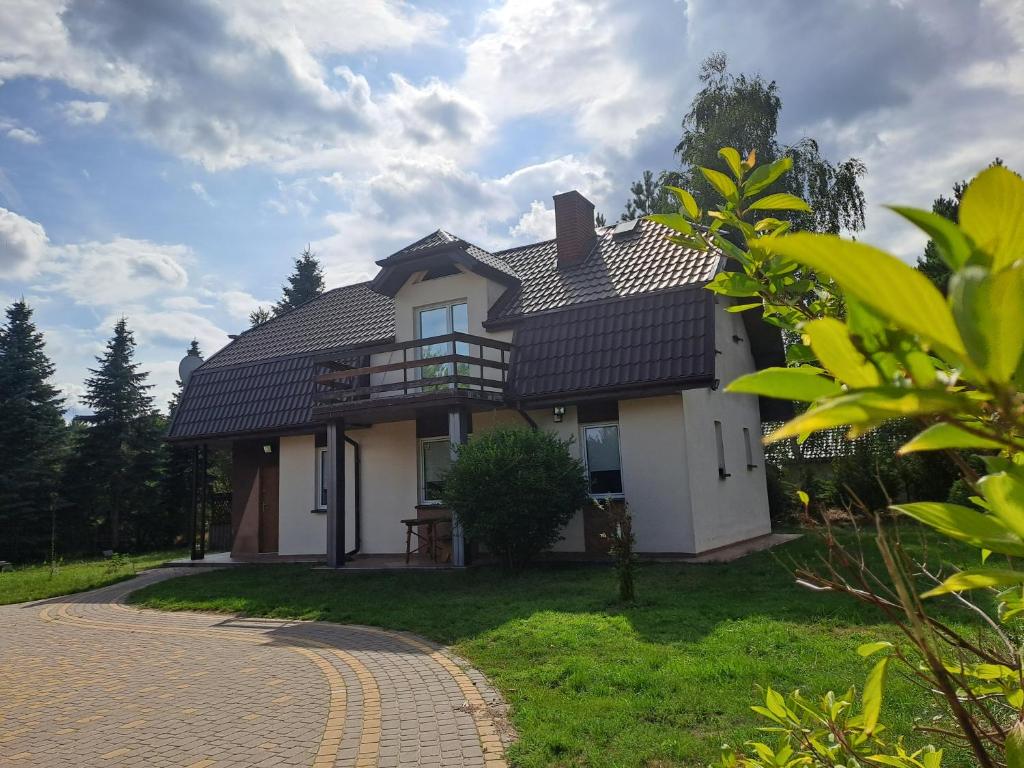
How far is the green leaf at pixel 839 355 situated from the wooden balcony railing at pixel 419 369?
436 inches

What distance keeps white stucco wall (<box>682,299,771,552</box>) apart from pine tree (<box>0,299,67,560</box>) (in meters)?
24.1

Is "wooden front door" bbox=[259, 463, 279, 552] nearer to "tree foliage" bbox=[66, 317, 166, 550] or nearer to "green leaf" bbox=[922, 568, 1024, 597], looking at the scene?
"tree foliage" bbox=[66, 317, 166, 550]

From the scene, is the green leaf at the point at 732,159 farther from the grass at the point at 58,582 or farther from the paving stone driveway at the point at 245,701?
the grass at the point at 58,582

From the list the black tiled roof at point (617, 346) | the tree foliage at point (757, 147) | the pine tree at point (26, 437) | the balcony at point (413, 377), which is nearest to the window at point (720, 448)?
the black tiled roof at point (617, 346)

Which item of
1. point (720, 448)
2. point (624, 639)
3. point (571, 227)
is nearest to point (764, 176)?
point (624, 639)

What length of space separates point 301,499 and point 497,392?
6.01 meters


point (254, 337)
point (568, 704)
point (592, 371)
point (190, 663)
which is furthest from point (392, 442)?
point (568, 704)

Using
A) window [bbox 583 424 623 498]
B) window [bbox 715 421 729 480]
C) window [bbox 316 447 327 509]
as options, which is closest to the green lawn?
window [bbox 583 424 623 498]

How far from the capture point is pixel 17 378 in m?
29.1

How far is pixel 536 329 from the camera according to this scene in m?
13.9

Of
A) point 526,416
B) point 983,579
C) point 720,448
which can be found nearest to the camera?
point 983,579

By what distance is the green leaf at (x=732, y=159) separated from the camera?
158cm

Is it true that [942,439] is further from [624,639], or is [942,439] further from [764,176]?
[624,639]

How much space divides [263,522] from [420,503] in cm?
498
